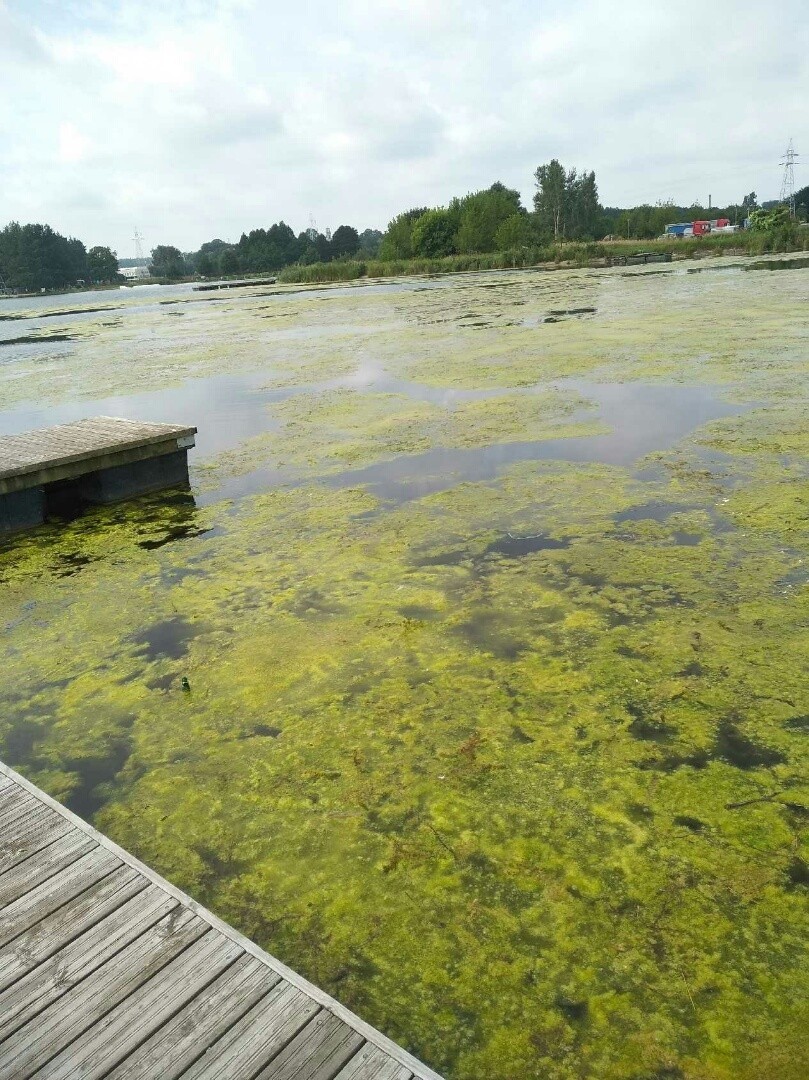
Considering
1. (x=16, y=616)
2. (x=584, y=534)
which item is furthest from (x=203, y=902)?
(x=584, y=534)

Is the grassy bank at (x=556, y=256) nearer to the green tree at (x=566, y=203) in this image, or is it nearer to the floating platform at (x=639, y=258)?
the floating platform at (x=639, y=258)

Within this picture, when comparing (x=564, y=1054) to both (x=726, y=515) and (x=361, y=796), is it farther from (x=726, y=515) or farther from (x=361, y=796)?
(x=726, y=515)

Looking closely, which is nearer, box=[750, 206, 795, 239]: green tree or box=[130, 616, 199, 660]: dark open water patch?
box=[130, 616, 199, 660]: dark open water patch

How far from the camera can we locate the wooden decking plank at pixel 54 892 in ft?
5.67

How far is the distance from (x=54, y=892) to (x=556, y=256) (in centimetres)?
4064

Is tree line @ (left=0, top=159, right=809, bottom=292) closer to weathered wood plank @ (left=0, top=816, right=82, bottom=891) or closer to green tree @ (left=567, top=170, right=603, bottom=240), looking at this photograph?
green tree @ (left=567, top=170, right=603, bottom=240)

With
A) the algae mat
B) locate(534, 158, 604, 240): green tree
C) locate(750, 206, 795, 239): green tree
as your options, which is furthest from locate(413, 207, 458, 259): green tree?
the algae mat

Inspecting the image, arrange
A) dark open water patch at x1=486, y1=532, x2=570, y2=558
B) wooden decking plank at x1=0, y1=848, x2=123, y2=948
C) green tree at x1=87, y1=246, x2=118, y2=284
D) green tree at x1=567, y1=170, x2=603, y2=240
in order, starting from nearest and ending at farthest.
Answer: wooden decking plank at x1=0, y1=848, x2=123, y2=948 → dark open water patch at x1=486, y1=532, x2=570, y2=558 → green tree at x1=567, y1=170, x2=603, y2=240 → green tree at x1=87, y1=246, x2=118, y2=284

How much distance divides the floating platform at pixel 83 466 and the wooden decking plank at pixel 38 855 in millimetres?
3608

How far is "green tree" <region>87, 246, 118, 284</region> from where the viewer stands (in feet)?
281

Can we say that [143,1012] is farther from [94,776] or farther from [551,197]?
[551,197]

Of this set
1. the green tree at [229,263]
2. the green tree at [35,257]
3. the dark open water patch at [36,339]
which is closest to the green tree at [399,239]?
the green tree at [229,263]

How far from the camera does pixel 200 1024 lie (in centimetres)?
144

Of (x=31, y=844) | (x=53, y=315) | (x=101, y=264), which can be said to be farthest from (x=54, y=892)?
(x=101, y=264)
